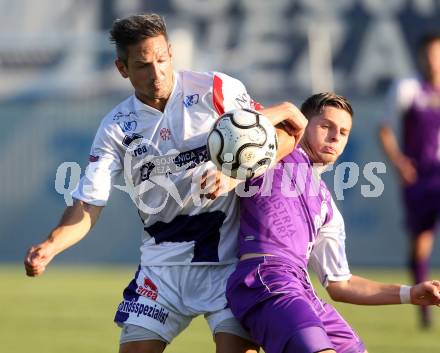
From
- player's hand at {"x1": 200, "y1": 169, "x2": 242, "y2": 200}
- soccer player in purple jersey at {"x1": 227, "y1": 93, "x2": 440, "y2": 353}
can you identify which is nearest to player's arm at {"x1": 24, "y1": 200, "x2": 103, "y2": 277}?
player's hand at {"x1": 200, "y1": 169, "x2": 242, "y2": 200}

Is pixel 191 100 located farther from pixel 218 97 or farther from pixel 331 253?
pixel 331 253

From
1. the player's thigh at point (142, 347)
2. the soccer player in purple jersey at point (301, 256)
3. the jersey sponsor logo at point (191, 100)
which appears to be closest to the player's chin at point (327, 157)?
the soccer player in purple jersey at point (301, 256)

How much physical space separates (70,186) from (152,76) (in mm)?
1210

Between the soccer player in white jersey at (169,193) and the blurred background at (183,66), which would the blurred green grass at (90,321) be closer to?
the blurred background at (183,66)

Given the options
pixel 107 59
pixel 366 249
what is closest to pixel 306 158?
pixel 366 249

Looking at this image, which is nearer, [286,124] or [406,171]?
[286,124]

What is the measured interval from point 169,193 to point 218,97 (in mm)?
569

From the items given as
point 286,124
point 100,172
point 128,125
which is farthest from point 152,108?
point 286,124

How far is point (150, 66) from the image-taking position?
5902 mm

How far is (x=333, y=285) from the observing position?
20.2ft

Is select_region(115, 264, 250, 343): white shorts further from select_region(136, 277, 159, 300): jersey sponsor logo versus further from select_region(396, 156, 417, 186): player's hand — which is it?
select_region(396, 156, 417, 186): player's hand

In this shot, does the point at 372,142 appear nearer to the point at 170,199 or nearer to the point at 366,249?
the point at 366,249

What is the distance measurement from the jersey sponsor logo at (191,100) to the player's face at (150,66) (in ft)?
0.52

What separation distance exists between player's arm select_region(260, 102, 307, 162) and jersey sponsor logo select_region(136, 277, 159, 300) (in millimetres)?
1025
